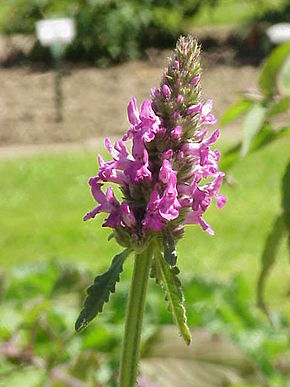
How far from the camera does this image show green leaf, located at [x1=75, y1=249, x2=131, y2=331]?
0.99 m

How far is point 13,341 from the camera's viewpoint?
98.3 inches

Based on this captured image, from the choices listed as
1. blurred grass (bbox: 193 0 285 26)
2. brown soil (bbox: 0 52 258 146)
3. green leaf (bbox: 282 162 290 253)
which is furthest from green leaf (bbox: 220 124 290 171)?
blurred grass (bbox: 193 0 285 26)

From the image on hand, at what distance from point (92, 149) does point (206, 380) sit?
625 cm

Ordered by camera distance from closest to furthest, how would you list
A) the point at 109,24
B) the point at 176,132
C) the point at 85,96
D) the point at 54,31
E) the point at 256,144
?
the point at 176,132
the point at 256,144
the point at 54,31
the point at 85,96
the point at 109,24

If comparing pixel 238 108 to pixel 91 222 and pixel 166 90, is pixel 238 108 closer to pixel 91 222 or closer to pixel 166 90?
pixel 166 90

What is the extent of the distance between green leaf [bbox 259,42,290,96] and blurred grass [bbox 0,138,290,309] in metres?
3.23

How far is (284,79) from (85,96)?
7308 millimetres

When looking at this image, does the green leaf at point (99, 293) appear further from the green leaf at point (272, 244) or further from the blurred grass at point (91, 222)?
the blurred grass at point (91, 222)

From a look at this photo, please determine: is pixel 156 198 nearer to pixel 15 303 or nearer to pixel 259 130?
pixel 259 130

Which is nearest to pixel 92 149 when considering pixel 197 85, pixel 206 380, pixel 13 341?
pixel 13 341

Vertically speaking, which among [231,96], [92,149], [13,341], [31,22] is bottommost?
[13,341]

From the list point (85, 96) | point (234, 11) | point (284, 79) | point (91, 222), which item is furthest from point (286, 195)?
point (234, 11)

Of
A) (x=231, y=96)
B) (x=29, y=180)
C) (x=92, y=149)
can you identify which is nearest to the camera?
(x=29, y=180)

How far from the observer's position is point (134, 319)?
40.7 inches
